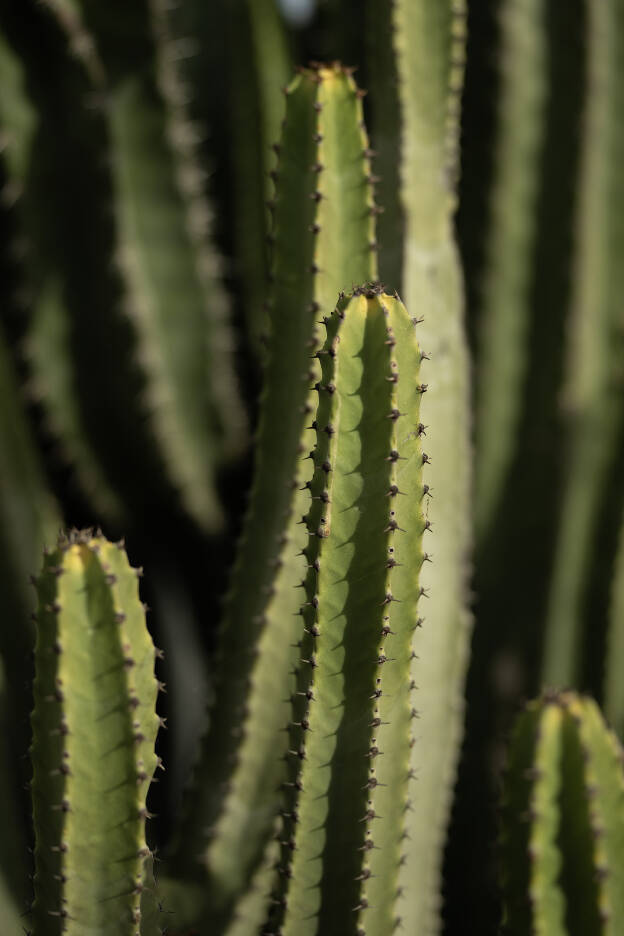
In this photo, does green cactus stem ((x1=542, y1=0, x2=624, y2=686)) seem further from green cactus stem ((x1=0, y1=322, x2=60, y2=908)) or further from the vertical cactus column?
green cactus stem ((x1=0, y1=322, x2=60, y2=908))

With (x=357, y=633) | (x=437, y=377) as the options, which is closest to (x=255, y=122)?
(x=437, y=377)

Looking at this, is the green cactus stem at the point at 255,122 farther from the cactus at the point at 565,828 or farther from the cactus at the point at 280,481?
the cactus at the point at 565,828

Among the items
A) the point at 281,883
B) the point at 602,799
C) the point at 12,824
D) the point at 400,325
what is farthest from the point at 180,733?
the point at 400,325

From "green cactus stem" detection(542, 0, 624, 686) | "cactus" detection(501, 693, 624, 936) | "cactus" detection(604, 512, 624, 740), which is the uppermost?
"green cactus stem" detection(542, 0, 624, 686)

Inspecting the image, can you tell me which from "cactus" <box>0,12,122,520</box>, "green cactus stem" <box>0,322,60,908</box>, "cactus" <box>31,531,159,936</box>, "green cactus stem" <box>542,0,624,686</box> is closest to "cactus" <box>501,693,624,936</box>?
"cactus" <box>31,531,159,936</box>

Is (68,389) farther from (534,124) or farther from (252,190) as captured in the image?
(534,124)

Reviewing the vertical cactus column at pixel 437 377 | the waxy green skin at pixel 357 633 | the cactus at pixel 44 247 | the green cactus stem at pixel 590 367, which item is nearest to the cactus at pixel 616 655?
the green cactus stem at pixel 590 367
